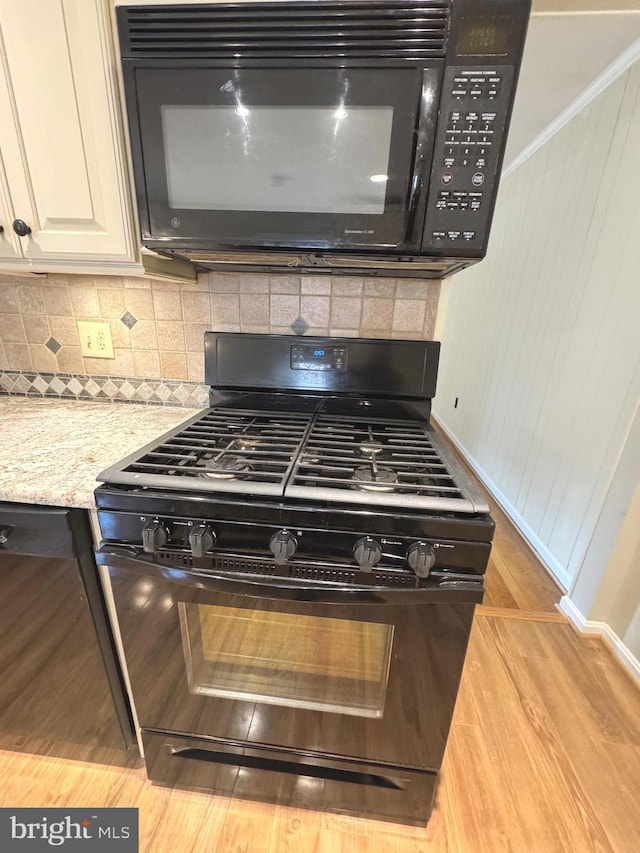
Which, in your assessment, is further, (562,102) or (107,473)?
(562,102)

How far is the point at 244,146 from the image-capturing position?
783mm

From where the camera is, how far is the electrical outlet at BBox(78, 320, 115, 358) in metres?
1.29

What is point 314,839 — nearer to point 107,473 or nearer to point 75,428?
point 107,473

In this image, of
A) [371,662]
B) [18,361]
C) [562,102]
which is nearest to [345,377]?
[371,662]

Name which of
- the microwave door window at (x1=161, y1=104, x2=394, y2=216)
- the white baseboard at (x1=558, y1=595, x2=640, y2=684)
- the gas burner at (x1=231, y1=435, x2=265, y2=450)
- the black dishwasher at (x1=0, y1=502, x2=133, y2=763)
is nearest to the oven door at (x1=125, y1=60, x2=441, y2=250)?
the microwave door window at (x1=161, y1=104, x2=394, y2=216)

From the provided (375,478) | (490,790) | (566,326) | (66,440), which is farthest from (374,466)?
(566,326)

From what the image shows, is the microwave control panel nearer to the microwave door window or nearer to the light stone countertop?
the microwave door window

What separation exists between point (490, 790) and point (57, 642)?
1.31m

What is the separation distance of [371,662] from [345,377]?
0.83 meters

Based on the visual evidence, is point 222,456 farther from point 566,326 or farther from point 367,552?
point 566,326

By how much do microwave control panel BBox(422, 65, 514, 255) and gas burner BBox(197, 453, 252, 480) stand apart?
66cm

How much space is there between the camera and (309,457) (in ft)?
2.95

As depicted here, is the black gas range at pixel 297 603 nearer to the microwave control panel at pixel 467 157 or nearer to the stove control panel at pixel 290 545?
the stove control panel at pixel 290 545

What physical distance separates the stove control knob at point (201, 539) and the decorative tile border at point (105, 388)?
69 cm
